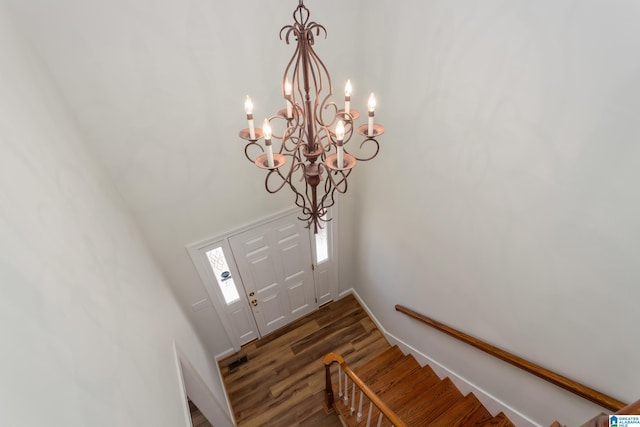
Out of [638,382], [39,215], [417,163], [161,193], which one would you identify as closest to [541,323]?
[638,382]

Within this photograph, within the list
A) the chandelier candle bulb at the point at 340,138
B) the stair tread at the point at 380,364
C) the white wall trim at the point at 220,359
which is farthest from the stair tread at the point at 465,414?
the chandelier candle bulb at the point at 340,138

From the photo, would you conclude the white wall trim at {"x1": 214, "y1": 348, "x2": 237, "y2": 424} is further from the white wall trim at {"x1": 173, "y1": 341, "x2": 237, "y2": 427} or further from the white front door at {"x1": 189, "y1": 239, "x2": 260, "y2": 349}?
the white wall trim at {"x1": 173, "y1": 341, "x2": 237, "y2": 427}

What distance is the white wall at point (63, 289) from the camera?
96cm

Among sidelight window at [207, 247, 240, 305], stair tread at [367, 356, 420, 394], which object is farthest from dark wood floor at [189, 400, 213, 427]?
stair tread at [367, 356, 420, 394]

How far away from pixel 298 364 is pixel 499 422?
247cm

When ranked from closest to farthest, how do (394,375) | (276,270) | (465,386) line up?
(465,386) < (394,375) < (276,270)

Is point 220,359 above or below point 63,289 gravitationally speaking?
below

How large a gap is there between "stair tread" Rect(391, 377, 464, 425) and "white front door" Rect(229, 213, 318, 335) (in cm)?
194

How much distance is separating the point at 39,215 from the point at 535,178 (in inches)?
94.5

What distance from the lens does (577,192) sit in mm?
1628

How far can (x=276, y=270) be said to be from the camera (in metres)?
4.18

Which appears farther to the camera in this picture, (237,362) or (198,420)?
(237,362)

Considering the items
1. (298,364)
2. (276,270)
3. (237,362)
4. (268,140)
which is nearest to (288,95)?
(268,140)

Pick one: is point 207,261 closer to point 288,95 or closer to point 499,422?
point 288,95
